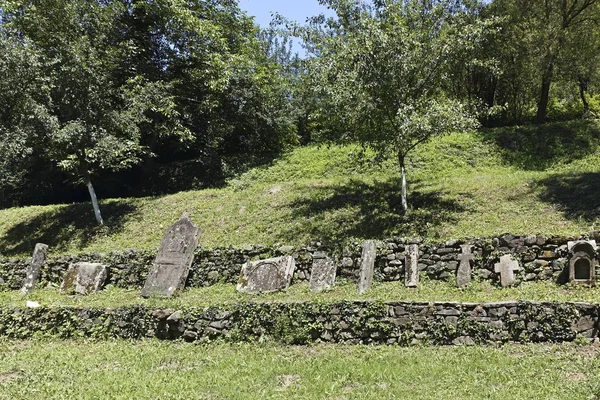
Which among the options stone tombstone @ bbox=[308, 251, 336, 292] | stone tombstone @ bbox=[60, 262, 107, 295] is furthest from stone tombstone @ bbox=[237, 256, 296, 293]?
stone tombstone @ bbox=[60, 262, 107, 295]

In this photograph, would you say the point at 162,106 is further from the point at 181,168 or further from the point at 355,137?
the point at 355,137

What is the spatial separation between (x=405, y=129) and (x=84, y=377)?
9470 mm

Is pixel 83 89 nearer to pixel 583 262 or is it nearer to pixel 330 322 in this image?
pixel 330 322

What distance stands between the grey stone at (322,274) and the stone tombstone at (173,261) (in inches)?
119

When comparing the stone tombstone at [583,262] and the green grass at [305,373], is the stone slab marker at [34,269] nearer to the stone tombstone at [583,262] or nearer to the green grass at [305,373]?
the green grass at [305,373]

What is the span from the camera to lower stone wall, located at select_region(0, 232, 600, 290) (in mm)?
10406

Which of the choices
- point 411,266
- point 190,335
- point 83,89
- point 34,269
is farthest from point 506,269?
point 83,89

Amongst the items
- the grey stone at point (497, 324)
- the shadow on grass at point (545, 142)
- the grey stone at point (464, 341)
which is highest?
the shadow on grass at point (545, 142)

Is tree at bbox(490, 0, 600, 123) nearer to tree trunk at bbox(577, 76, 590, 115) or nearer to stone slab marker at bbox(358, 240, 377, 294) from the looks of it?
tree trunk at bbox(577, 76, 590, 115)

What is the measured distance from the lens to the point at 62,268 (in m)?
13.5

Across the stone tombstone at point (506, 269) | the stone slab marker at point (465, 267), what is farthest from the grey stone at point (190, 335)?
the stone tombstone at point (506, 269)

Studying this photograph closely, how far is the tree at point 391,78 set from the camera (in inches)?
530

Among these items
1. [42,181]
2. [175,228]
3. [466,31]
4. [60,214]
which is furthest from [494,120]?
[42,181]

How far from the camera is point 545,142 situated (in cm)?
2030
